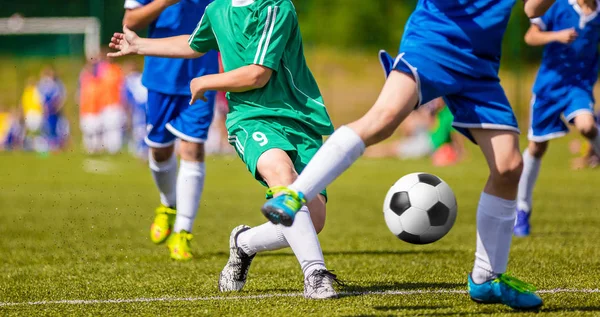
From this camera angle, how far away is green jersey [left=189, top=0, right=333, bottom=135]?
13.7 ft

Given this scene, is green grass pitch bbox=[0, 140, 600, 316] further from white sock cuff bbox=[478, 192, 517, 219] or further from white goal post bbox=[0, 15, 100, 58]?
white goal post bbox=[0, 15, 100, 58]

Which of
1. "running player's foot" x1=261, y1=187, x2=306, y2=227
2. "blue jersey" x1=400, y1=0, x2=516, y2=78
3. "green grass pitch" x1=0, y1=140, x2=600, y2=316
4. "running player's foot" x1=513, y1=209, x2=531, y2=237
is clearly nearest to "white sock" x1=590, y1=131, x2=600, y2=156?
"green grass pitch" x1=0, y1=140, x2=600, y2=316

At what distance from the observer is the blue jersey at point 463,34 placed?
11.9ft

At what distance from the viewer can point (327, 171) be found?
3.39 metres

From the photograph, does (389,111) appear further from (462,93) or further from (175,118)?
(175,118)

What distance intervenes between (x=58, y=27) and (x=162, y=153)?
21.4 metres

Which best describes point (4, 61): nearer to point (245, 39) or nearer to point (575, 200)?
point (575, 200)

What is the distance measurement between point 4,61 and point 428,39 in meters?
26.6

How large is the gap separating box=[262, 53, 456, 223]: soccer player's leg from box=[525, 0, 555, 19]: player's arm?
0.57 m

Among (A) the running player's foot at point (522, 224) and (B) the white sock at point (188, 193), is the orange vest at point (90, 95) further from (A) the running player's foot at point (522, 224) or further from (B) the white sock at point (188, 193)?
(B) the white sock at point (188, 193)

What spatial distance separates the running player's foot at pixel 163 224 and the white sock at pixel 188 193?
27 cm

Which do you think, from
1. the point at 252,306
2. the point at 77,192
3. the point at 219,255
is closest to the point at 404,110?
the point at 252,306

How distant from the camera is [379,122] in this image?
3.46 meters

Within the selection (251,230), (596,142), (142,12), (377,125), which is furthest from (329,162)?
(596,142)
